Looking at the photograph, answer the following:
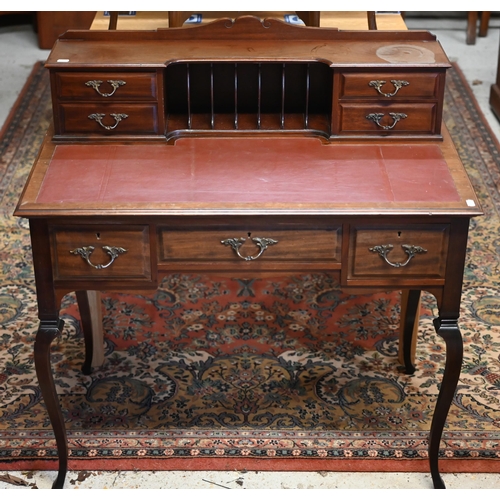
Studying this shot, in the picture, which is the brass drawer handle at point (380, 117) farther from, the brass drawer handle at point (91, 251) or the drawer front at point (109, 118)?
the brass drawer handle at point (91, 251)

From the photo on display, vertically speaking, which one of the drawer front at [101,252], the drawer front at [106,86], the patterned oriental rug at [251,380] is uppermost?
the drawer front at [106,86]

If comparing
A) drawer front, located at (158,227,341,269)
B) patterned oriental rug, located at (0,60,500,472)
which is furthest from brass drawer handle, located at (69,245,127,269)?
patterned oriental rug, located at (0,60,500,472)

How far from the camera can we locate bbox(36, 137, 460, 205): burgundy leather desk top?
8.68 feet

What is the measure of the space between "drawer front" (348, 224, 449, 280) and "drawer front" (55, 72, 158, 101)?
845 millimetres

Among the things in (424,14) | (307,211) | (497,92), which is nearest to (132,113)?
(307,211)

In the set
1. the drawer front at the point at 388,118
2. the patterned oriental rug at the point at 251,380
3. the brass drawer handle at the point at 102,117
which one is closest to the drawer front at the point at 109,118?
the brass drawer handle at the point at 102,117

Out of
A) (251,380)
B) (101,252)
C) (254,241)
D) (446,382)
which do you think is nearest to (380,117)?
(254,241)

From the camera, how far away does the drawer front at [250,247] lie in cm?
265

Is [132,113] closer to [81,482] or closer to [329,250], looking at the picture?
[329,250]

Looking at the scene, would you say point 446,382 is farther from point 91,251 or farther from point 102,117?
point 102,117

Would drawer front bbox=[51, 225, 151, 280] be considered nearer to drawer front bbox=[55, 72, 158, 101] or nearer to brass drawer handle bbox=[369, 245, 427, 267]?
drawer front bbox=[55, 72, 158, 101]

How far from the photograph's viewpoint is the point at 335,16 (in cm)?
536

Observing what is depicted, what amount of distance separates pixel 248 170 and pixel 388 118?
0.52 meters

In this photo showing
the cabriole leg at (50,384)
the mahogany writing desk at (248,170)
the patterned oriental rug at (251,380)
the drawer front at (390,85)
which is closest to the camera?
the mahogany writing desk at (248,170)
